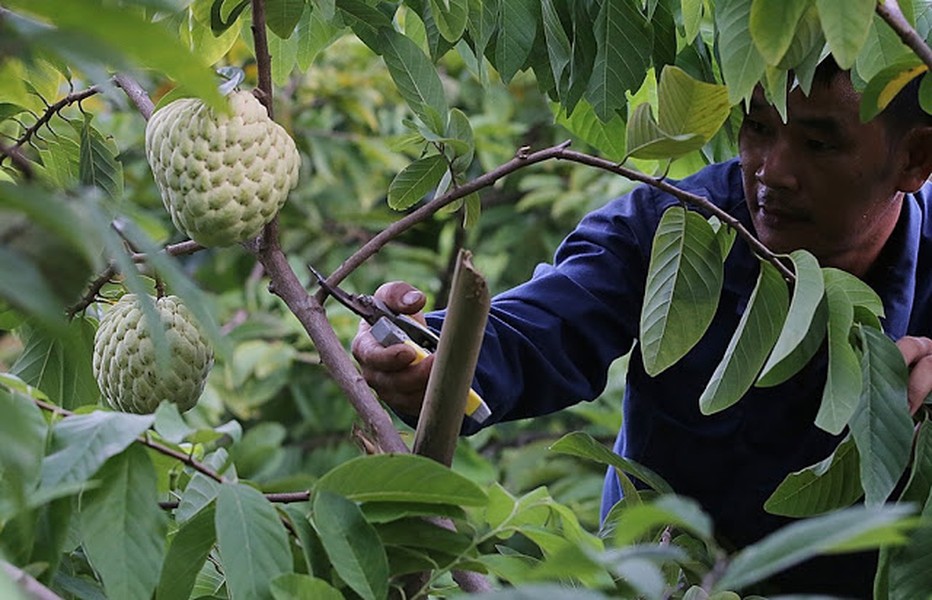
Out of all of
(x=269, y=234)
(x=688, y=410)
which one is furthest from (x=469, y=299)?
(x=688, y=410)

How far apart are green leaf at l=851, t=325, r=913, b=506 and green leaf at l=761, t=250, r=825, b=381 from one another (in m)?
0.04

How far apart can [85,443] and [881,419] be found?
1.74 ft

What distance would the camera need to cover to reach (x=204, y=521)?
788 mm

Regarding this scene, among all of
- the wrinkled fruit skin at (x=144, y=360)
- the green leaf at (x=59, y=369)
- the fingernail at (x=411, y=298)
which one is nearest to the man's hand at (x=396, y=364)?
the fingernail at (x=411, y=298)

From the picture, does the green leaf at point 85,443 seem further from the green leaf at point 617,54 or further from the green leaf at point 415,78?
the green leaf at point 617,54

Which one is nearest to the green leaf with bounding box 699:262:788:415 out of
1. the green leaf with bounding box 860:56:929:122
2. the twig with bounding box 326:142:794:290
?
the twig with bounding box 326:142:794:290

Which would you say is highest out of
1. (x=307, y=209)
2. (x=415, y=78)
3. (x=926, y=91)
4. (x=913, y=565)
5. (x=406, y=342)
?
(x=307, y=209)

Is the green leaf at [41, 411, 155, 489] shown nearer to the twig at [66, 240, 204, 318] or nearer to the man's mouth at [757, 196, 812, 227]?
the twig at [66, 240, 204, 318]

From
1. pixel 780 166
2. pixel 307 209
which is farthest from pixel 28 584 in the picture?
pixel 307 209

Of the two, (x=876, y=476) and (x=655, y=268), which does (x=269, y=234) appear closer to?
(x=655, y=268)

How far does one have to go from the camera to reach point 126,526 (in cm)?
75

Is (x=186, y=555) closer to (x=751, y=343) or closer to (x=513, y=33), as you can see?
(x=751, y=343)

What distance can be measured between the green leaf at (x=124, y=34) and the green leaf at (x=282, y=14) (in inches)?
21.8

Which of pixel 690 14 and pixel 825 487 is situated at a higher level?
pixel 690 14
